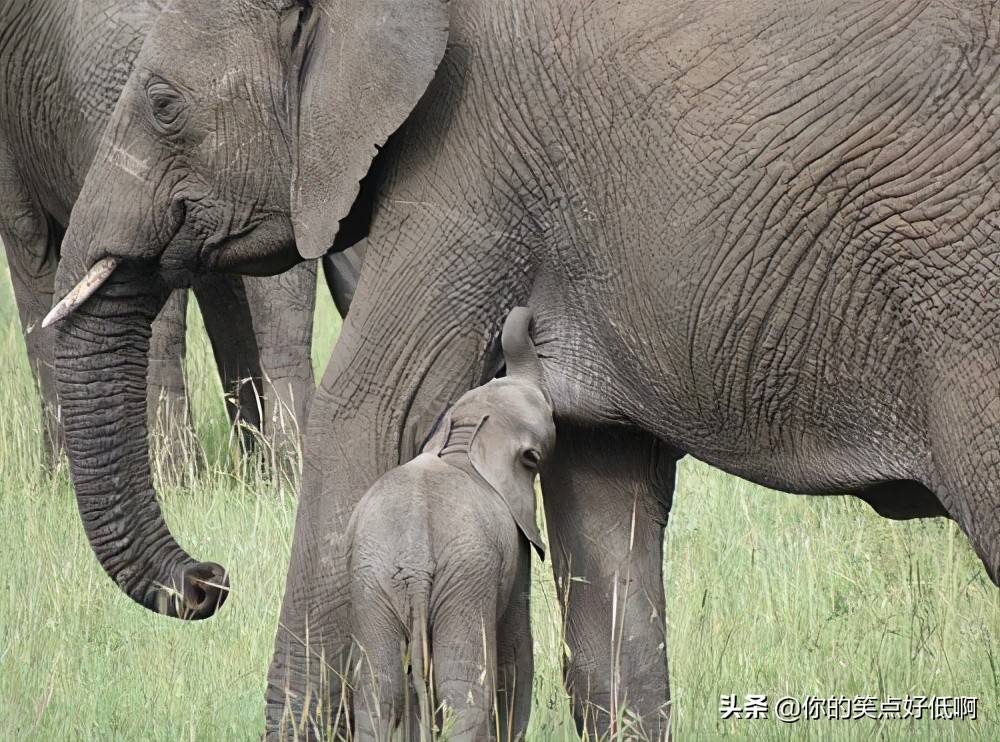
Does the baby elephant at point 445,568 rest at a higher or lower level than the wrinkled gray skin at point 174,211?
lower

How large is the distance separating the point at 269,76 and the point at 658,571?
62.0 inches

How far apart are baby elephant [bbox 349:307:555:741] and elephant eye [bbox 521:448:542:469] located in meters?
0.02

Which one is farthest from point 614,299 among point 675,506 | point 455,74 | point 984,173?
point 675,506

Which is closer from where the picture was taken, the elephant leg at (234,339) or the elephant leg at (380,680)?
the elephant leg at (380,680)

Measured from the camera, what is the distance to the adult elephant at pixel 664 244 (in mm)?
3594

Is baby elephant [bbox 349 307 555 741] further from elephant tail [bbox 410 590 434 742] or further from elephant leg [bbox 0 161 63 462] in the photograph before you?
elephant leg [bbox 0 161 63 462]

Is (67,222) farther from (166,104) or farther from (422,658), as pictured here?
(422,658)

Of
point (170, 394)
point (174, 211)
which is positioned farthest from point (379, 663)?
point (170, 394)

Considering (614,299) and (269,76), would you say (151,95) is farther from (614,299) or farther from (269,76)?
(614,299)

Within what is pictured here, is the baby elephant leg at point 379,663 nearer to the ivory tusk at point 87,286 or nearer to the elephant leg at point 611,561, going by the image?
the elephant leg at point 611,561

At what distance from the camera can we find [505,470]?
13.3ft

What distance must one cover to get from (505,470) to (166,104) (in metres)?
1.16

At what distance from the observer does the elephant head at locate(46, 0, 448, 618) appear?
4.12m

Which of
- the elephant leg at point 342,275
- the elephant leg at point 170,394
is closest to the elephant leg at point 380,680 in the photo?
the elephant leg at point 170,394
